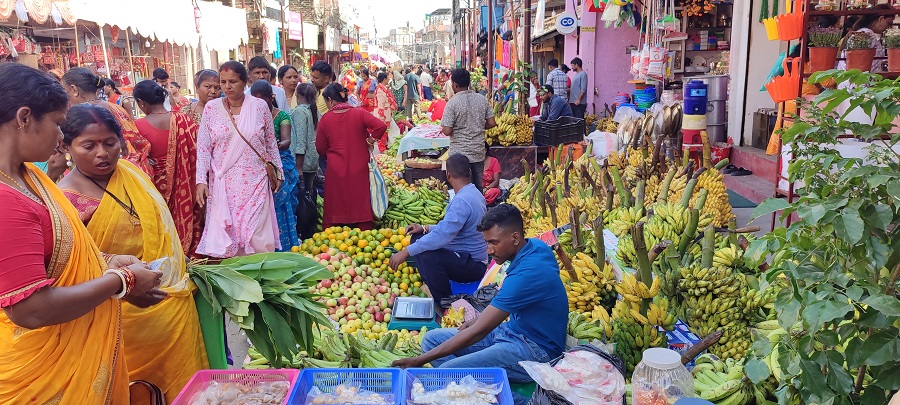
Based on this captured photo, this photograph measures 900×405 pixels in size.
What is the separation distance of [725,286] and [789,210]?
1.85 meters

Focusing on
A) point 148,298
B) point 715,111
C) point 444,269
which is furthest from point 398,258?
point 715,111

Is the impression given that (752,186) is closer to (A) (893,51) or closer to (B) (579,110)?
(A) (893,51)

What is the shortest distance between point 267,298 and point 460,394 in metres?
0.94

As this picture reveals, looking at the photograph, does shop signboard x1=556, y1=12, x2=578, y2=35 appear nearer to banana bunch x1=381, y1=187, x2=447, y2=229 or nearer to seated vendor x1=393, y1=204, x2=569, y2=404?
banana bunch x1=381, y1=187, x2=447, y2=229

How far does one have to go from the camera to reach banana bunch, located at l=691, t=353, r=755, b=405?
2.79 meters

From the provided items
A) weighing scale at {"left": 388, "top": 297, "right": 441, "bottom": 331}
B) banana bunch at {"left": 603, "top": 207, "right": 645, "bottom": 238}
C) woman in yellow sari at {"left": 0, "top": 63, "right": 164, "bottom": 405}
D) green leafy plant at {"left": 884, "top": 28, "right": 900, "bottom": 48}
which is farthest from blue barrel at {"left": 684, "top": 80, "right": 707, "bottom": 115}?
woman in yellow sari at {"left": 0, "top": 63, "right": 164, "bottom": 405}

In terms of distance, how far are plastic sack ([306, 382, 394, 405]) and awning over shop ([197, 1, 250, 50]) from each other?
50.9 ft

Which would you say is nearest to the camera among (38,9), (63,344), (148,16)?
(63,344)

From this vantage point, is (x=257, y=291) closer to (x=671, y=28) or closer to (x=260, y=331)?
(x=260, y=331)

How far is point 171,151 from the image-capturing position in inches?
175

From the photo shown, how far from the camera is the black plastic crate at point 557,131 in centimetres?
891

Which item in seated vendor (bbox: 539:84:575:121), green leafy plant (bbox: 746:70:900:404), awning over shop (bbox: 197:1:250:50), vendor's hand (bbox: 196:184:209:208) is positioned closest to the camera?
green leafy plant (bbox: 746:70:900:404)

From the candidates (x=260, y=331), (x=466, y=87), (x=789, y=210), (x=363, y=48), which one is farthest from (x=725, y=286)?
(x=363, y=48)

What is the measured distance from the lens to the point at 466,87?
737cm
